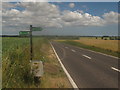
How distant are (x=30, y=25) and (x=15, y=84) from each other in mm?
3472

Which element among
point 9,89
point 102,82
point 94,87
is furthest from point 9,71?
point 102,82

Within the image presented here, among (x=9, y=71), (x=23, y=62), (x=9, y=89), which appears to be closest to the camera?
(x=9, y=89)

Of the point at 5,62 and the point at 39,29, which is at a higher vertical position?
the point at 39,29

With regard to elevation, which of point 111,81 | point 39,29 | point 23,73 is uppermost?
point 39,29

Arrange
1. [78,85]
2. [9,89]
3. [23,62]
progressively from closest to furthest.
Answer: [9,89], [78,85], [23,62]

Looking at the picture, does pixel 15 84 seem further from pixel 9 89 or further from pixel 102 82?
pixel 102 82

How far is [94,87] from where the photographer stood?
28.5 feet

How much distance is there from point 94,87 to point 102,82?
3.53ft

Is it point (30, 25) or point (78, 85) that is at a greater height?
point (30, 25)

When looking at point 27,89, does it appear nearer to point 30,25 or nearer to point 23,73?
point 23,73

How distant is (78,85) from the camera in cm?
907

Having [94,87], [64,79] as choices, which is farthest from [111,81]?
[64,79]

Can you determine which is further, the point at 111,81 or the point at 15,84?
the point at 111,81

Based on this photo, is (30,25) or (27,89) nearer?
(27,89)
